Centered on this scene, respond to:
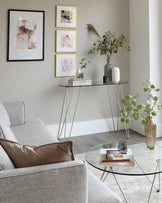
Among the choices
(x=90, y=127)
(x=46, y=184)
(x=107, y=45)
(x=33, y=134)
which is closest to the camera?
(x=46, y=184)

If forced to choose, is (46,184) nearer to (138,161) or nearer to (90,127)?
(138,161)

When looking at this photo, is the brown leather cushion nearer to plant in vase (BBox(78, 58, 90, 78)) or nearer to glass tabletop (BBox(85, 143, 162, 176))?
glass tabletop (BBox(85, 143, 162, 176))

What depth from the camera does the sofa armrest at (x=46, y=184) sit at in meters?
1.30

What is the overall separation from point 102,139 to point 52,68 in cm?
136

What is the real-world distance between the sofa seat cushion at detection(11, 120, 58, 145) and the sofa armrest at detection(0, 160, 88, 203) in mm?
1203

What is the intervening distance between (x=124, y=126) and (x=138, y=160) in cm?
265

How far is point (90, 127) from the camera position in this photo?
A: 4410 millimetres

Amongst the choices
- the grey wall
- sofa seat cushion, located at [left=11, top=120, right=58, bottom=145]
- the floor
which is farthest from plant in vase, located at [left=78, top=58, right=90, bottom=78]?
sofa seat cushion, located at [left=11, top=120, right=58, bottom=145]

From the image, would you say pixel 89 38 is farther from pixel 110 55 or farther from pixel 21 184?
pixel 21 184

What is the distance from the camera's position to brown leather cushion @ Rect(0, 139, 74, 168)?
1.45 meters

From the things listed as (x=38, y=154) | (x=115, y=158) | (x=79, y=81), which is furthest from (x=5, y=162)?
(x=79, y=81)

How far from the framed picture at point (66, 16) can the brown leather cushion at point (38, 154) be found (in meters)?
2.92

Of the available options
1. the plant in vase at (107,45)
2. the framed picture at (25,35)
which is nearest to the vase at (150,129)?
the plant in vase at (107,45)

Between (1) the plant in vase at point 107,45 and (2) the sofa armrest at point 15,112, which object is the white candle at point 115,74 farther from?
(2) the sofa armrest at point 15,112
